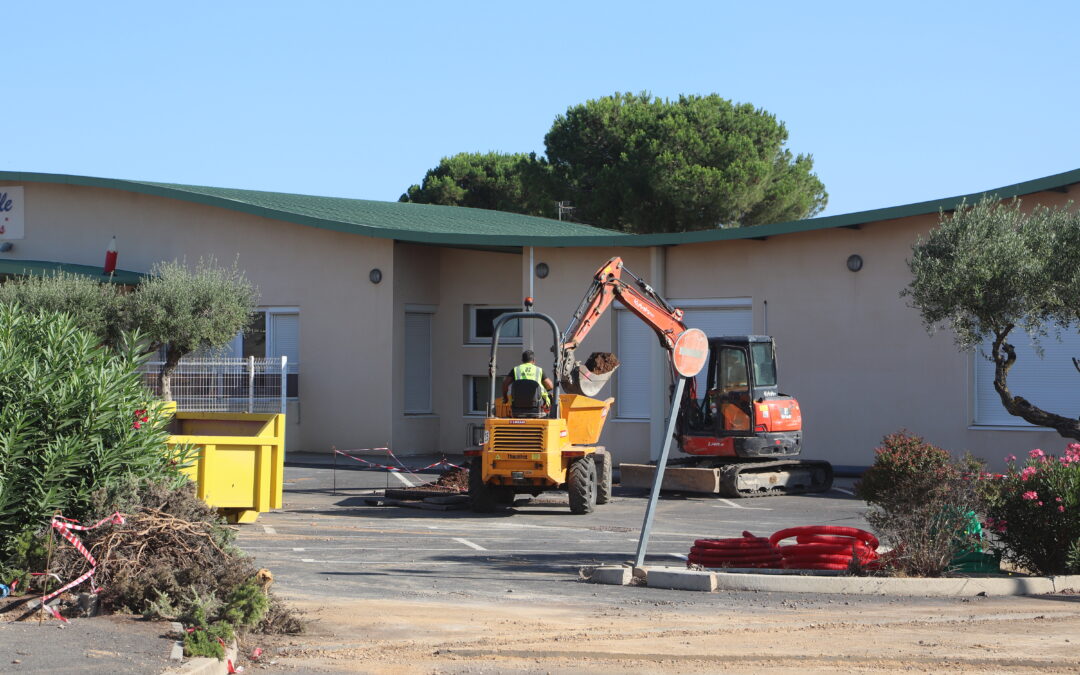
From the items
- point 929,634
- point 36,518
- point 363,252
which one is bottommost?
point 929,634

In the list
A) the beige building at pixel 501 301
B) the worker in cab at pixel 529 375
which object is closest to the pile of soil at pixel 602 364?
the worker in cab at pixel 529 375

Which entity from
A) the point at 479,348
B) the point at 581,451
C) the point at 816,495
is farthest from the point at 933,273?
the point at 479,348

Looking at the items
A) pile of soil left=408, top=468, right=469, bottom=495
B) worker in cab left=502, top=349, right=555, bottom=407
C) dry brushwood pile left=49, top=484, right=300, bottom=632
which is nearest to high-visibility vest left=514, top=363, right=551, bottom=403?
worker in cab left=502, top=349, right=555, bottom=407

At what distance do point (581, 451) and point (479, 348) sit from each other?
475 inches

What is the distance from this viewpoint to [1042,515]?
12.4m

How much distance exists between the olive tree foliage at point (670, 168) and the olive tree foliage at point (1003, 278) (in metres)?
37.3

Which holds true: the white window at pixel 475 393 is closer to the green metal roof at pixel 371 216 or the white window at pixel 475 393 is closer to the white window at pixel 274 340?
the green metal roof at pixel 371 216

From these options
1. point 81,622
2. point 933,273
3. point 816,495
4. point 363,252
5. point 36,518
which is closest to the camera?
point 81,622

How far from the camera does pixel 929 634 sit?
32.7 feet

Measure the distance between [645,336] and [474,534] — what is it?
12.0 m

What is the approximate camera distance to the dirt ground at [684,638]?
8820mm

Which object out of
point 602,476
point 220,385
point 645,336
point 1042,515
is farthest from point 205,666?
point 220,385

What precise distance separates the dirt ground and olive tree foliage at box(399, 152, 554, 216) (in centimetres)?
5315

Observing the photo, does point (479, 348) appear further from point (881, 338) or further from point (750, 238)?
point (881, 338)
